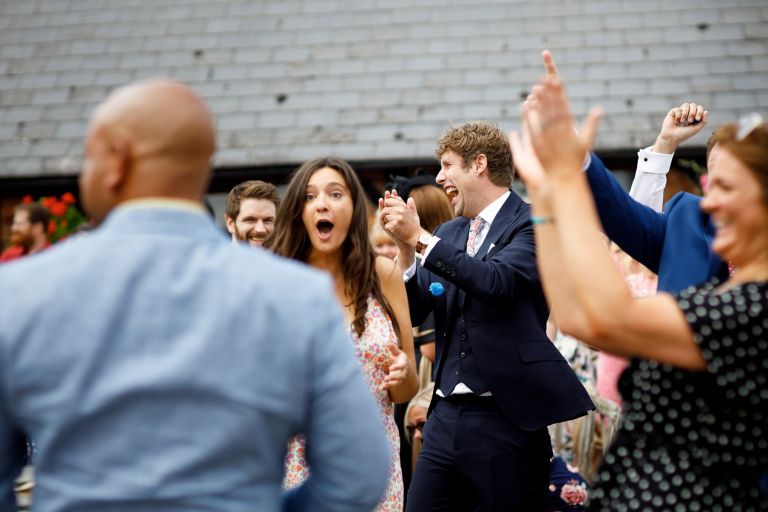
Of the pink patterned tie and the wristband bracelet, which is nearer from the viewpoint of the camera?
the wristband bracelet

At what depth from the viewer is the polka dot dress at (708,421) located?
7.00 ft

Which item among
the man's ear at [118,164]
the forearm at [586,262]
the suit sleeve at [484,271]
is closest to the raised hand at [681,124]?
the suit sleeve at [484,271]

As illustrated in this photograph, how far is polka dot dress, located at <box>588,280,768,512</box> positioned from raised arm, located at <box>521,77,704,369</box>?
0.06 m

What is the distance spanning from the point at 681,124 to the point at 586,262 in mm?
1671

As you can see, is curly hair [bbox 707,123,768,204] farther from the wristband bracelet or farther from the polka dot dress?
the wristband bracelet

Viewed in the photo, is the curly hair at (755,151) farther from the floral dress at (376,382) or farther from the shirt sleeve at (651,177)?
the floral dress at (376,382)

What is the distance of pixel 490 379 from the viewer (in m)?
3.99

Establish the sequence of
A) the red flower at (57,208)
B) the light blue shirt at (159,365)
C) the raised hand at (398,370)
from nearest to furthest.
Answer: the light blue shirt at (159,365)
the raised hand at (398,370)
the red flower at (57,208)

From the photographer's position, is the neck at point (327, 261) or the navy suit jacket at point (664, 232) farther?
the neck at point (327, 261)

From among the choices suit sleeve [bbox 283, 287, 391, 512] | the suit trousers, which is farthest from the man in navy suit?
suit sleeve [bbox 283, 287, 391, 512]

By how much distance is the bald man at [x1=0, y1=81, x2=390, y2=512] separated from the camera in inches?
72.0

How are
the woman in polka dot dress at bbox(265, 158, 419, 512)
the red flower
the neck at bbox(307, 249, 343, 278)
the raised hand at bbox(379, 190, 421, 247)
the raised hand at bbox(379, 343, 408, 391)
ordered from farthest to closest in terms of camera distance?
the red flower
the neck at bbox(307, 249, 343, 278)
the raised hand at bbox(379, 190, 421, 247)
the woman in polka dot dress at bbox(265, 158, 419, 512)
the raised hand at bbox(379, 343, 408, 391)

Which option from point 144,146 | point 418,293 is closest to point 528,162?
point 144,146

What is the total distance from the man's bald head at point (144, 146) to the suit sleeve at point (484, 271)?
2.04 meters
